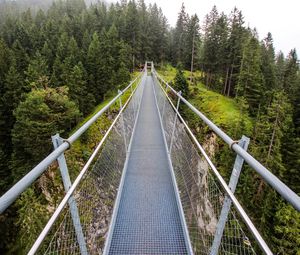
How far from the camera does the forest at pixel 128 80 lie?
17094 millimetres

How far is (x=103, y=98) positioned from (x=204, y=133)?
19.2m

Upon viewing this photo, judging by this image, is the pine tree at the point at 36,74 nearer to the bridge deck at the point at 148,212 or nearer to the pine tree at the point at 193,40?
the pine tree at the point at 193,40

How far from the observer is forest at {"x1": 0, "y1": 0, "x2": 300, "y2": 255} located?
1709 centimetres

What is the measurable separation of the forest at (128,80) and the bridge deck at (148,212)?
11.8 metres

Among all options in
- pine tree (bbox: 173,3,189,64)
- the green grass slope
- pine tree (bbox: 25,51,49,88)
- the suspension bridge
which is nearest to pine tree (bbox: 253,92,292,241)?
the green grass slope

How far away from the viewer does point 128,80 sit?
3150 cm

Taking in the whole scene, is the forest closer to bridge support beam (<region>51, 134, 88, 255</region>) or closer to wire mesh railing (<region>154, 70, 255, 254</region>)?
wire mesh railing (<region>154, 70, 255, 254</region>)

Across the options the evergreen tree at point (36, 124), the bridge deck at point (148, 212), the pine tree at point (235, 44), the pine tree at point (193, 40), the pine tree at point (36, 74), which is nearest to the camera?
the bridge deck at point (148, 212)

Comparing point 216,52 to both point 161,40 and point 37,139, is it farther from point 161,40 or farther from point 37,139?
point 37,139

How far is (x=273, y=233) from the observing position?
1772 cm

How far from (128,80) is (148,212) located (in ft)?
95.4

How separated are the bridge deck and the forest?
11827 mm

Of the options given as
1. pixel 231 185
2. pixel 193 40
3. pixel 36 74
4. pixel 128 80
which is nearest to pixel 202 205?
pixel 231 185

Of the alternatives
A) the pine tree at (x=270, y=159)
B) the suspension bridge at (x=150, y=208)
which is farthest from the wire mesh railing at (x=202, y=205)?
the pine tree at (x=270, y=159)
